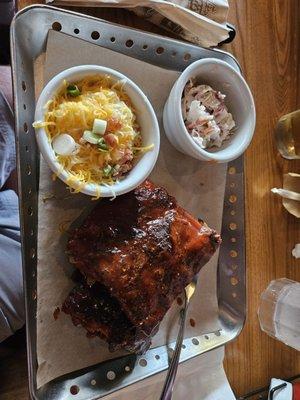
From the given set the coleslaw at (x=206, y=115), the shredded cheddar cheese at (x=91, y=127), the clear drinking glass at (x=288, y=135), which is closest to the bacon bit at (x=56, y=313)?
the shredded cheddar cheese at (x=91, y=127)

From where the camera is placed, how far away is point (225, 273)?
1.26 meters

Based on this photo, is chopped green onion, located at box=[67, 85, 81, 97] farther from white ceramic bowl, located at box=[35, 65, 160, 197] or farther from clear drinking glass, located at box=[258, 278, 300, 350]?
clear drinking glass, located at box=[258, 278, 300, 350]

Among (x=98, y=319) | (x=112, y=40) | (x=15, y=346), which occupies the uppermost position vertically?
(x=112, y=40)

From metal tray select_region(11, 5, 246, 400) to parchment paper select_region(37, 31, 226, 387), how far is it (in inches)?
0.7

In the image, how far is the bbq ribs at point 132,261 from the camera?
39.2 inches

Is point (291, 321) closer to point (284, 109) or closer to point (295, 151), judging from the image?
point (295, 151)

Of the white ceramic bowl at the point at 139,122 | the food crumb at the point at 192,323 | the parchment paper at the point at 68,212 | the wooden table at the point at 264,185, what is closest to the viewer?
the white ceramic bowl at the point at 139,122

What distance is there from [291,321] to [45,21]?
39.6 inches

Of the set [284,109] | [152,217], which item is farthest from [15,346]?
[284,109]

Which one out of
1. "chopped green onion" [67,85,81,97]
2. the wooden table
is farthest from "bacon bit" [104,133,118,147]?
the wooden table

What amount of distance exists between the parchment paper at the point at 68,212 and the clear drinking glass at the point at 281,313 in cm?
26

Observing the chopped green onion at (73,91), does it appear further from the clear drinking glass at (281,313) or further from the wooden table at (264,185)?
the clear drinking glass at (281,313)

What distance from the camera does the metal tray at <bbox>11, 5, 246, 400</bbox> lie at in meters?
1.00

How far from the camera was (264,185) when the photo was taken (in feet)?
4.46
